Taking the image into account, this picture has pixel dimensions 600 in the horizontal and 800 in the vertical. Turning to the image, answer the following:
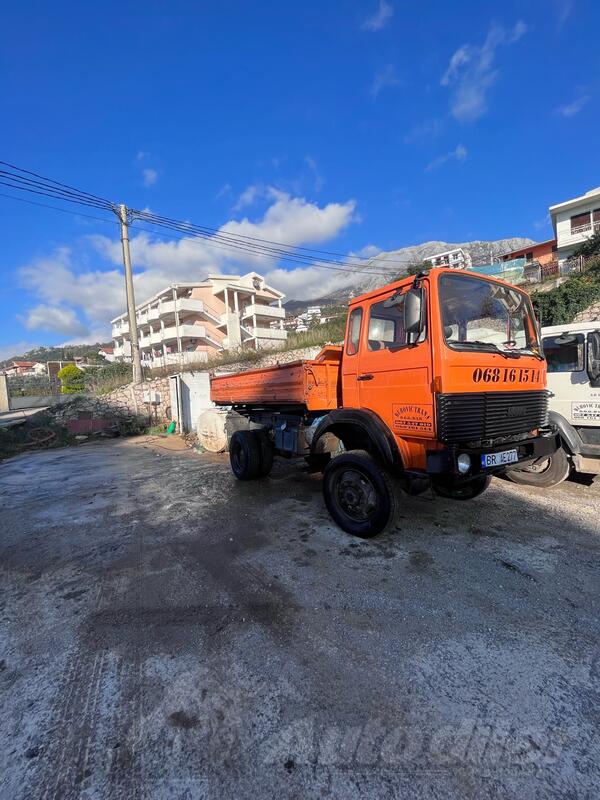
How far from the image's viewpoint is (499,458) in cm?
328

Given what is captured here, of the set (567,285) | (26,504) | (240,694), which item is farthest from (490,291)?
(567,285)

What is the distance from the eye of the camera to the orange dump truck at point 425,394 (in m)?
A: 3.11

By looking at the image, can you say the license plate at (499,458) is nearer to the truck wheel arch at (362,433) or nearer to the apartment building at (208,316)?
the truck wheel arch at (362,433)

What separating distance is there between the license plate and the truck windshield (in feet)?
3.11

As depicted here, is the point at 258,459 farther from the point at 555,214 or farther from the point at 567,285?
the point at 555,214

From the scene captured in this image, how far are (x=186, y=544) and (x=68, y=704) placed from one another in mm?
1895

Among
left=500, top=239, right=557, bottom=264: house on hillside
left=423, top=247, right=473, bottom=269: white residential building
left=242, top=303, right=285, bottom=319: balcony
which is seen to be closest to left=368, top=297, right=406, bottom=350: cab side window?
left=423, top=247, right=473, bottom=269: white residential building

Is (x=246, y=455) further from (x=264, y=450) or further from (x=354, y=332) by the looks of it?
(x=354, y=332)

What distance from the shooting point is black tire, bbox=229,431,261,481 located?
230 inches

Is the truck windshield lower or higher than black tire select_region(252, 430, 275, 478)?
higher

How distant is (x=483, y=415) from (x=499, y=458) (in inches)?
18.1

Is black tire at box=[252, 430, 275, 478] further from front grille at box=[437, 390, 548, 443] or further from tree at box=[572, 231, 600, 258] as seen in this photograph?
tree at box=[572, 231, 600, 258]

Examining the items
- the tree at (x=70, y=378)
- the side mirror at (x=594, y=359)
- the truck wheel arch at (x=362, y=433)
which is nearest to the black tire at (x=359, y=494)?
the truck wheel arch at (x=362, y=433)

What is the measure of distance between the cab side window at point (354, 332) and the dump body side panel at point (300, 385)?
1.51 feet
